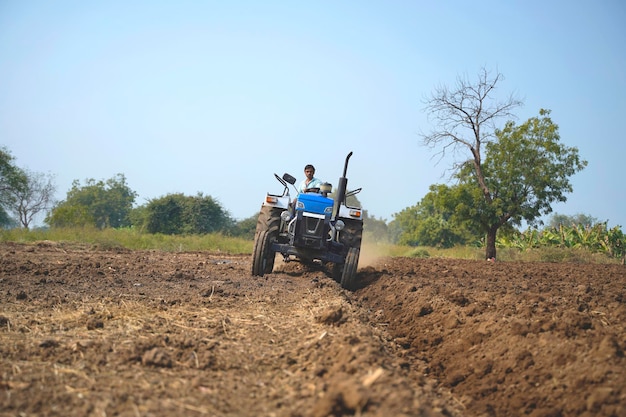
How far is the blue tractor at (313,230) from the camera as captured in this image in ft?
35.3

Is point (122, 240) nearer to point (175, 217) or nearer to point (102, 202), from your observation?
point (175, 217)

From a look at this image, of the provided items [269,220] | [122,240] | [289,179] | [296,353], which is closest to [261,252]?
[269,220]

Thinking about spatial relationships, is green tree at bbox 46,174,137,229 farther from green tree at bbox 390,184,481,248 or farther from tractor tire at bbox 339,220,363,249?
tractor tire at bbox 339,220,363,249

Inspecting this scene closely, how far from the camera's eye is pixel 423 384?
17.7 feet

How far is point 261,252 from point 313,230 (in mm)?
1043

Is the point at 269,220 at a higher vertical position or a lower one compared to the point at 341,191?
lower

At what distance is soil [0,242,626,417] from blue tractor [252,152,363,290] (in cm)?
123

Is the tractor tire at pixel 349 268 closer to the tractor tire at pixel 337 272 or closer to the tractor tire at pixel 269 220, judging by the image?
the tractor tire at pixel 337 272

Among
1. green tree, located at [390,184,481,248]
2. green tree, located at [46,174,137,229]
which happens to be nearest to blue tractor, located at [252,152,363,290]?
green tree, located at [390,184,481,248]

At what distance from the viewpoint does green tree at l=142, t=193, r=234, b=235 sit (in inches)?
1564

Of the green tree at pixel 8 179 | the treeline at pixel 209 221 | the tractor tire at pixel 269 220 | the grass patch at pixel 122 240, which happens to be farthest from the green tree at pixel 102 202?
the tractor tire at pixel 269 220

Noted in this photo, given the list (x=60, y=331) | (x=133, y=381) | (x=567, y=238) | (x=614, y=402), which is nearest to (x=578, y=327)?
(x=614, y=402)

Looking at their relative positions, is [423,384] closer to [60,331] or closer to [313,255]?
[60,331]

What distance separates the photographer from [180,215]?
40625 millimetres
